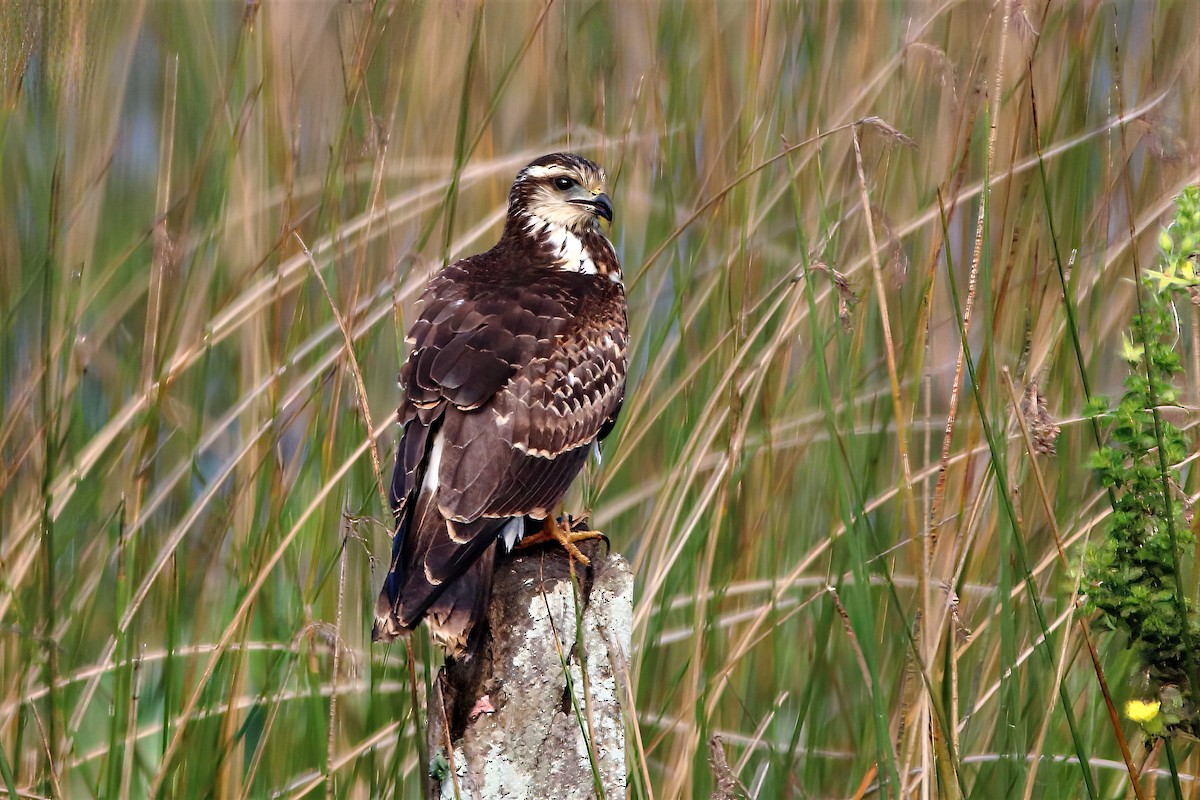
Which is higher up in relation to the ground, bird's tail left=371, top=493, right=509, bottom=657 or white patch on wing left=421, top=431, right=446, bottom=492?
white patch on wing left=421, top=431, right=446, bottom=492

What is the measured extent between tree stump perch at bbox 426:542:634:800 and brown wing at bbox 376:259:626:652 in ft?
0.37

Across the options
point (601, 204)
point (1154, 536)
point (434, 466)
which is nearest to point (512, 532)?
point (434, 466)

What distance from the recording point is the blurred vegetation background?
11.5 feet

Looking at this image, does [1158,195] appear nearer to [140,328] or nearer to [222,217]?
[222,217]

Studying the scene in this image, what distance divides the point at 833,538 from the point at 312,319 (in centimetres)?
174

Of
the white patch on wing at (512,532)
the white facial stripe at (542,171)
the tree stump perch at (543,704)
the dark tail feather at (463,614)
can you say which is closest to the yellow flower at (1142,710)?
the tree stump perch at (543,704)

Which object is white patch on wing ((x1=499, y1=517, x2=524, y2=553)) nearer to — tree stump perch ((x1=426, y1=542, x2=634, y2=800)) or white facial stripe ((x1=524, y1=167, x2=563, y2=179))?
tree stump perch ((x1=426, y1=542, x2=634, y2=800))

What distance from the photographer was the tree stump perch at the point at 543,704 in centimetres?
238

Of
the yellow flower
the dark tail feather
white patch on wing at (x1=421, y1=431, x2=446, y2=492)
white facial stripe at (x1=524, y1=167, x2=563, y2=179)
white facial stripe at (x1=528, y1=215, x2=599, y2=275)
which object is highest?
white facial stripe at (x1=524, y1=167, x2=563, y2=179)

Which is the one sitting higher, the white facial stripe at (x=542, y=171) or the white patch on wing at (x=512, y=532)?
the white facial stripe at (x=542, y=171)

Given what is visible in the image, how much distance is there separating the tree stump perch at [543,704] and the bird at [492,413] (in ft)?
0.28

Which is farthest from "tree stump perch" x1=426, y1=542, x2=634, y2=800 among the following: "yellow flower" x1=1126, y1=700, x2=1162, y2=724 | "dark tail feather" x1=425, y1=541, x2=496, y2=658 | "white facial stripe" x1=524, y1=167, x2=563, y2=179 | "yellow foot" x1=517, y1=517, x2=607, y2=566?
"white facial stripe" x1=524, y1=167, x2=563, y2=179

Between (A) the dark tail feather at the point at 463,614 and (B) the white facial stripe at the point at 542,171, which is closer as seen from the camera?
(A) the dark tail feather at the point at 463,614

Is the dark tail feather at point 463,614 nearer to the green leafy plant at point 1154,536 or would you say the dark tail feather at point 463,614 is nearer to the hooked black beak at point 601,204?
the green leafy plant at point 1154,536
